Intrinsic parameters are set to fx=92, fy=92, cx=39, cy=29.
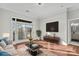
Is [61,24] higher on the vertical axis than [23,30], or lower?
higher

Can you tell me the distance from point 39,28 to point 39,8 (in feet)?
1.29

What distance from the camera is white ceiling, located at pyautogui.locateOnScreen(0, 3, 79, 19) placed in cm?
174

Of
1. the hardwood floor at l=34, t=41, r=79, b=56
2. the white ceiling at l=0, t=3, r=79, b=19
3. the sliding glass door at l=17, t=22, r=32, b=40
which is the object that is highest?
the white ceiling at l=0, t=3, r=79, b=19

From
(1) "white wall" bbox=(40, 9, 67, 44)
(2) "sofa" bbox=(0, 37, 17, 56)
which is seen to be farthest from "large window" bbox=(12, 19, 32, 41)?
(1) "white wall" bbox=(40, 9, 67, 44)

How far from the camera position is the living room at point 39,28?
1.74m

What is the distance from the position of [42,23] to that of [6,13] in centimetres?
71

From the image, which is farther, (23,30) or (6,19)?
(23,30)

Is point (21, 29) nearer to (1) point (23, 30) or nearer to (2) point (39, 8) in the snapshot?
(1) point (23, 30)

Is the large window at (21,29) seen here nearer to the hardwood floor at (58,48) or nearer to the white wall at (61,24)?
the hardwood floor at (58,48)

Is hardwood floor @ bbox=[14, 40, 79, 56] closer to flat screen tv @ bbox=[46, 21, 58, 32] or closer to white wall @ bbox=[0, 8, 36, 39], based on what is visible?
flat screen tv @ bbox=[46, 21, 58, 32]

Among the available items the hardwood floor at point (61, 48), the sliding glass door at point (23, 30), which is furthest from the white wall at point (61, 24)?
the sliding glass door at point (23, 30)

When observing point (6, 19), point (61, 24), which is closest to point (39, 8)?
point (61, 24)

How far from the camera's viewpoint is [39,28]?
6.07 feet

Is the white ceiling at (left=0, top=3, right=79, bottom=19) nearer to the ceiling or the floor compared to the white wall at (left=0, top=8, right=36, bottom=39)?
nearer to the ceiling
